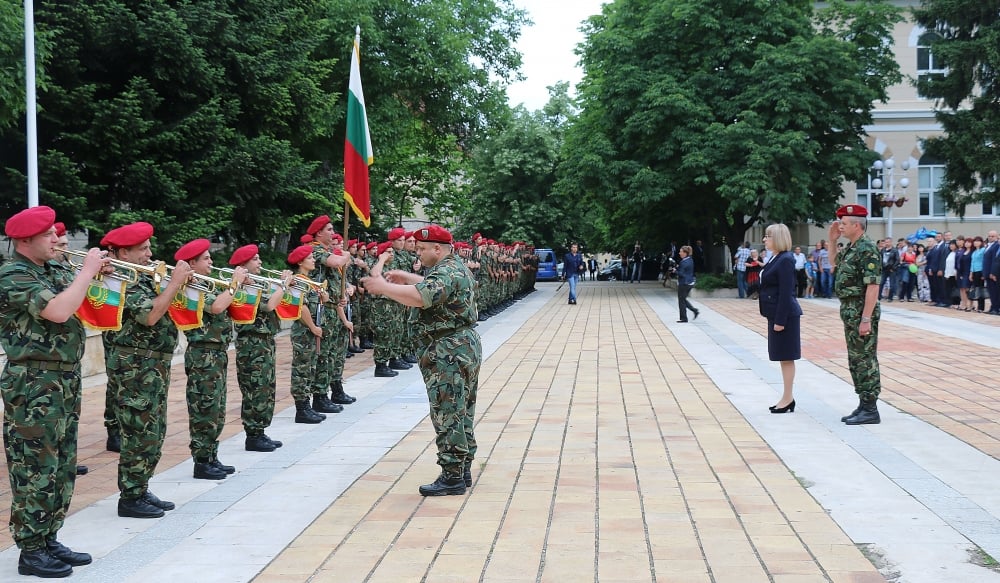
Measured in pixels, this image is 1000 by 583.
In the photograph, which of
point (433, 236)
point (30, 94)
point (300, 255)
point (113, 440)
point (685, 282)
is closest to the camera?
point (433, 236)

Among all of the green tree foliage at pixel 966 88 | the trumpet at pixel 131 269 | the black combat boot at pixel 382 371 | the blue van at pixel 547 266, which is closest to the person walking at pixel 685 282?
the black combat boot at pixel 382 371

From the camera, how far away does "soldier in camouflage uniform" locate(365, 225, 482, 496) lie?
6.79m

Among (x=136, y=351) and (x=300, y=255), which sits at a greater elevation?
(x=300, y=255)

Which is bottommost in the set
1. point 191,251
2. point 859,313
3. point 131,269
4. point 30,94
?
point 859,313

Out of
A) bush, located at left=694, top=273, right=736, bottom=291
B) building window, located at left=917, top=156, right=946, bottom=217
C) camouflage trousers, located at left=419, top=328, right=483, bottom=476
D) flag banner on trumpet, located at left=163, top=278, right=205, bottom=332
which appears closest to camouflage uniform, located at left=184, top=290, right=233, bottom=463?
flag banner on trumpet, located at left=163, top=278, right=205, bottom=332

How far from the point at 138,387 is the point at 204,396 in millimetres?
1157

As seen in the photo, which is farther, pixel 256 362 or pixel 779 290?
pixel 779 290

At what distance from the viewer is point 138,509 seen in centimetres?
640

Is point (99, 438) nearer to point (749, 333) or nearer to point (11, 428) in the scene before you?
point (11, 428)

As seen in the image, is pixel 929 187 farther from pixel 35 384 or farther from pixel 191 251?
pixel 35 384

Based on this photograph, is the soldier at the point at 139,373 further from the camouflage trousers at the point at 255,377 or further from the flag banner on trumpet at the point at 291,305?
the flag banner on trumpet at the point at 291,305

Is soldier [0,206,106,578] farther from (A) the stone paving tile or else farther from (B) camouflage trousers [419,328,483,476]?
(B) camouflage trousers [419,328,483,476]

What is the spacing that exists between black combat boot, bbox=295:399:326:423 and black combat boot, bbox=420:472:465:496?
3.33m

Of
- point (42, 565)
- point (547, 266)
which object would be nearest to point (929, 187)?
point (547, 266)
